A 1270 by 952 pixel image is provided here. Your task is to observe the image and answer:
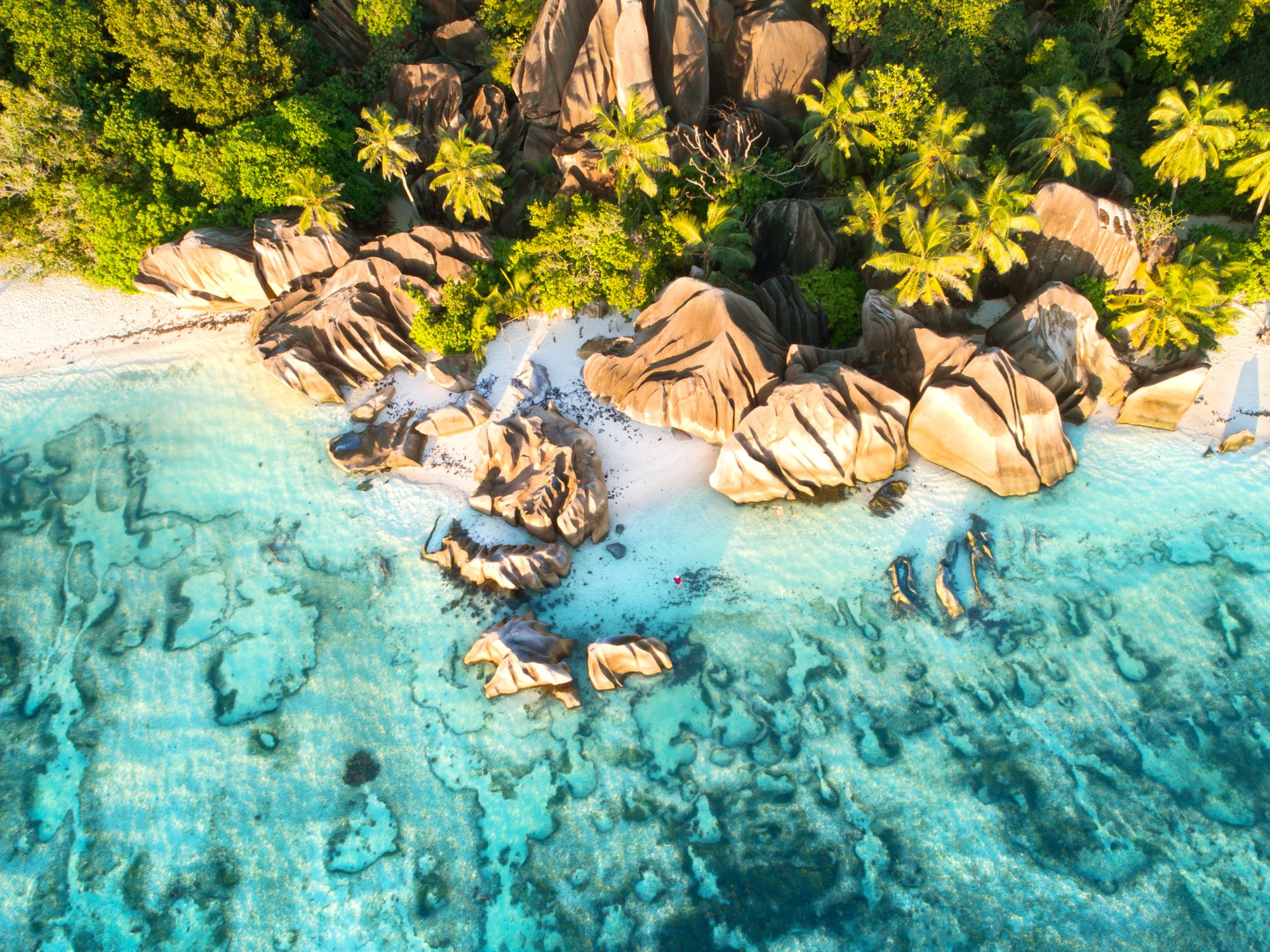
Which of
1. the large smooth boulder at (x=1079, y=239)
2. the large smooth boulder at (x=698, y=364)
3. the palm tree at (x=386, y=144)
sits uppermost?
the palm tree at (x=386, y=144)

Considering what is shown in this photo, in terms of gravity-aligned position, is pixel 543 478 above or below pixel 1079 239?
below

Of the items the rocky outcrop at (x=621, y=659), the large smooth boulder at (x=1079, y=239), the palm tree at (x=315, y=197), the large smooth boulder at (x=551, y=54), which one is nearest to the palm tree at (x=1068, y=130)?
the large smooth boulder at (x=1079, y=239)

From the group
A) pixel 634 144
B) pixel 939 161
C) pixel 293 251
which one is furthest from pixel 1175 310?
pixel 293 251

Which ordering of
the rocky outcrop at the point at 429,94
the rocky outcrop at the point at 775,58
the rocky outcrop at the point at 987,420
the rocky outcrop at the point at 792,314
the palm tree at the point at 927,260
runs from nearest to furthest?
the rocky outcrop at the point at 987,420
the palm tree at the point at 927,260
the rocky outcrop at the point at 792,314
the rocky outcrop at the point at 775,58
the rocky outcrop at the point at 429,94

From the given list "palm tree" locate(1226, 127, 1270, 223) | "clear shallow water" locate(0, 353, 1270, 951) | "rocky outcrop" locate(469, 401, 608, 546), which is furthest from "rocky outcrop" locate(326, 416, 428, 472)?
"palm tree" locate(1226, 127, 1270, 223)

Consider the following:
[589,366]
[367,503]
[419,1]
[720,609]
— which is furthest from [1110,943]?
[419,1]

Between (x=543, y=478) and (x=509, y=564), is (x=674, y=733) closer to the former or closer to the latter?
(x=509, y=564)

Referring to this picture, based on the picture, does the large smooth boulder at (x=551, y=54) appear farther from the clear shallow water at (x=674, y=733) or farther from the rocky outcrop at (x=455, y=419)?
the clear shallow water at (x=674, y=733)
